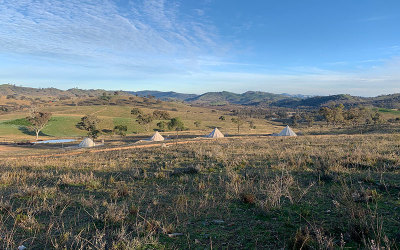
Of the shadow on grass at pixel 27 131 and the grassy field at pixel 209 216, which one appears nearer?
the grassy field at pixel 209 216

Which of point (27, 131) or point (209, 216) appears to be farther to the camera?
point (27, 131)

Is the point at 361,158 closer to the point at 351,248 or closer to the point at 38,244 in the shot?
the point at 351,248

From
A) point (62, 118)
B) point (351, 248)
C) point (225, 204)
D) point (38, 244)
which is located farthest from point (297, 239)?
point (62, 118)

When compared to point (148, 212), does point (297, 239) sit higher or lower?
higher

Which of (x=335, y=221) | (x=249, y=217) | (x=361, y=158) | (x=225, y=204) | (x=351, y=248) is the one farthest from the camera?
(x=361, y=158)

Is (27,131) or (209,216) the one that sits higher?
(209,216)

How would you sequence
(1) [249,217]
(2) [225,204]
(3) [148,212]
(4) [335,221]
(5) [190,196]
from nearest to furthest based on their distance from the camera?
(4) [335,221] < (1) [249,217] < (3) [148,212] < (2) [225,204] < (5) [190,196]

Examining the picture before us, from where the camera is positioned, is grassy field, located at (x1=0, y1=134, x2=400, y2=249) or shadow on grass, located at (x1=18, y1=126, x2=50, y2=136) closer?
grassy field, located at (x1=0, y1=134, x2=400, y2=249)

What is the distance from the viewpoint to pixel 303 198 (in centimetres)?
609

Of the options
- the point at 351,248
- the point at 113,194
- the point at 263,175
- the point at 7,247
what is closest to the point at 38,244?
the point at 7,247

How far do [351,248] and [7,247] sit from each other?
18.5 feet

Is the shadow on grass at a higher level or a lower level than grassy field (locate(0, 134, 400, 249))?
lower

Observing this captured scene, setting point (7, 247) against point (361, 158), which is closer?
point (7, 247)

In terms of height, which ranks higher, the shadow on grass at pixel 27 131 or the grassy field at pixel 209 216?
the grassy field at pixel 209 216
